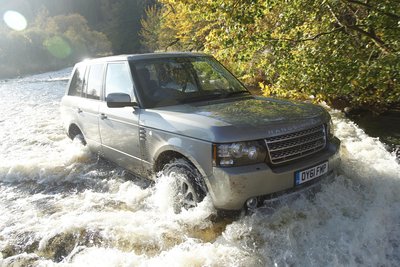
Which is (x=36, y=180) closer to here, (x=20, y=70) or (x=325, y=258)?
(x=325, y=258)

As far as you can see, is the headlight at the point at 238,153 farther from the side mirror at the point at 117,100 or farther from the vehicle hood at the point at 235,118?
the side mirror at the point at 117,100

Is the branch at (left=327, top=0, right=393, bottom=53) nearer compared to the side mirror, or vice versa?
the side mirror

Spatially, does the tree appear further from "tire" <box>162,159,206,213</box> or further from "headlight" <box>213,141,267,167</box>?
"headlight" <box>213,141,267,167</box>

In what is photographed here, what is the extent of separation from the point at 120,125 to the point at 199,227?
181cm

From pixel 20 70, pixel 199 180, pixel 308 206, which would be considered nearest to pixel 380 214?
pixel 308 206

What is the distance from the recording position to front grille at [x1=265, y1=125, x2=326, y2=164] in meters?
3.50

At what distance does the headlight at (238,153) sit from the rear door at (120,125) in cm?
144

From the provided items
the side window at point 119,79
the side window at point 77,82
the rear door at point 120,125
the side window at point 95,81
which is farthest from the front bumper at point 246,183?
the side window at point 77,82

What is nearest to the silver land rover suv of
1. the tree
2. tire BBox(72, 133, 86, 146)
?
tire BBox(72, 133, 86, 146)

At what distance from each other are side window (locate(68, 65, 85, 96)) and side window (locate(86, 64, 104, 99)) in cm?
37

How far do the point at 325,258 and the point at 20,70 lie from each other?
52197 millimetres

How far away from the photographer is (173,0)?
27.9 feet

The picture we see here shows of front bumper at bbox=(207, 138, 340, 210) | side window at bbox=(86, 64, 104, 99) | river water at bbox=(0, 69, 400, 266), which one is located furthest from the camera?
side window at bbox=(86, 64, 104, 99)

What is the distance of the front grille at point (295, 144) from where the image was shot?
3495 millimetres
